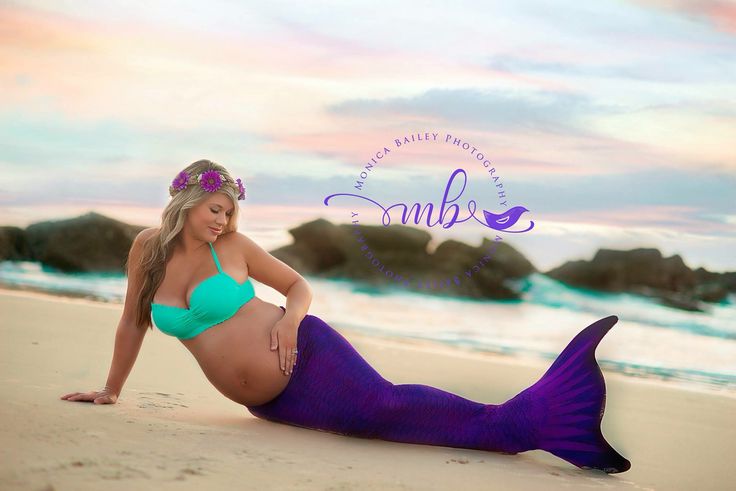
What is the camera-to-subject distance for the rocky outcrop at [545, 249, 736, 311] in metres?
10.3

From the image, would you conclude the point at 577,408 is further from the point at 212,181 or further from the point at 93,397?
the point at 93,397

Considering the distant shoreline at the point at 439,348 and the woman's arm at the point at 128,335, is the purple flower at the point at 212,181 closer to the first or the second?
the woman's arm at the point at 128,335

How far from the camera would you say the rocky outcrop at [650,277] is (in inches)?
407

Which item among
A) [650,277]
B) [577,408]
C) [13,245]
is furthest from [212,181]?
[13,245]

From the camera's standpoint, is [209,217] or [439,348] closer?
[209,217]

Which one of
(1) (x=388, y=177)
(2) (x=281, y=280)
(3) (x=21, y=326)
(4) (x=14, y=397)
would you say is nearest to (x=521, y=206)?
(1) (x=388, y=177)

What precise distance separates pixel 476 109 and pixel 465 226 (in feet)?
6.39

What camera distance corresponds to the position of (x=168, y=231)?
3445 millimetres

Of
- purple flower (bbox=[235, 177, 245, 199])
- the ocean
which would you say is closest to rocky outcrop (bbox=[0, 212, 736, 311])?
the ocean

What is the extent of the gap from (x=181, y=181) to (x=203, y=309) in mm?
556

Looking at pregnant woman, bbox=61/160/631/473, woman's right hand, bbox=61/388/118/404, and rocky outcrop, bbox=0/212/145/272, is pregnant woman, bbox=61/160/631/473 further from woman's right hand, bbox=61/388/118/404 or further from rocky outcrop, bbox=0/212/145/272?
rocky outcrop, bbox=0/212/145/272

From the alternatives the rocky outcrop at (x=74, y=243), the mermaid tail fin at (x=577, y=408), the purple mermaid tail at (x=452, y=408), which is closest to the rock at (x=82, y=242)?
the rocky outcrop at (x=74, y=243)

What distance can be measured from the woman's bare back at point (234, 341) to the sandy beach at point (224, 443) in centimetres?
17

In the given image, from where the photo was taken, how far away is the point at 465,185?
10.1 meters
